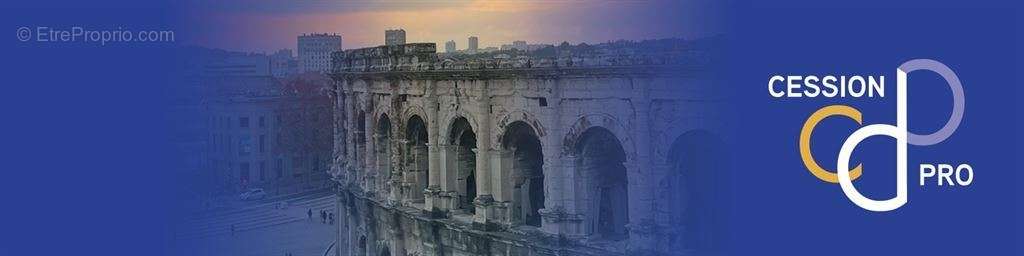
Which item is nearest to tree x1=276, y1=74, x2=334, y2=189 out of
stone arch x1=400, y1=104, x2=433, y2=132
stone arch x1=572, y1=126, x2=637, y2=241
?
stone arch x1=400, y1=104, x2=433, y2=132

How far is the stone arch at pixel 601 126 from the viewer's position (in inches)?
818

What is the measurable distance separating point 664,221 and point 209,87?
7.62 meters

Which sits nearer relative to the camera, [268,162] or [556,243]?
[556,243]

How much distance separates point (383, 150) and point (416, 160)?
182cm

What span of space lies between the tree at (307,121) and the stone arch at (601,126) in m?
8.30

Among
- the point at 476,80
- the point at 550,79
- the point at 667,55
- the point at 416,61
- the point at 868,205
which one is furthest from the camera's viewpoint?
the point at 416,61

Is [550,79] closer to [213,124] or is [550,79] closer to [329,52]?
[213,124]

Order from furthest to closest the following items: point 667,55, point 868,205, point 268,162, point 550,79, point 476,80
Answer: point 268,162 < point 476,80 < point 550,79 < point 667,55 < point 868,205

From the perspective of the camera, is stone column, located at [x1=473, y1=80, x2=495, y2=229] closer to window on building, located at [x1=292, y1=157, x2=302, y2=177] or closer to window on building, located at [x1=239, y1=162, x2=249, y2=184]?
window on building, located at [x1=239, y1=162, x2=249, y2=184]

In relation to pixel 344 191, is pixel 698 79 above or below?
above

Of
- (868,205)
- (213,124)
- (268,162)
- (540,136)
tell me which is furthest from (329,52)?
(868,205)

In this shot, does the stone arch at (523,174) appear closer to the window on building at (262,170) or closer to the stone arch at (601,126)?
the stone arch at (601,126)

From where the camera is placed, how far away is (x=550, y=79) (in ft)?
71.4

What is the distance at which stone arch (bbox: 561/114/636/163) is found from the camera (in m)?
20.8
